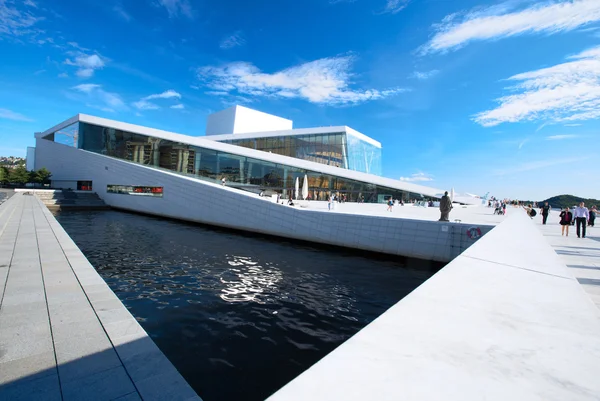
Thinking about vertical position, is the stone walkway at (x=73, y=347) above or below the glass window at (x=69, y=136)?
below

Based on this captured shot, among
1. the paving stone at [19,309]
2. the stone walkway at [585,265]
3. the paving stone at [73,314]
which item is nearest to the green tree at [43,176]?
the paving stone at [19,309]

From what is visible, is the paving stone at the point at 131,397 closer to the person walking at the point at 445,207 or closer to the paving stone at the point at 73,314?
the paving stone at the point at 73,314

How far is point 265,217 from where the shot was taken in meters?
16.2

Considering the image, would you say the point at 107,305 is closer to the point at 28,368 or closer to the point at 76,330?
the point at 76,330

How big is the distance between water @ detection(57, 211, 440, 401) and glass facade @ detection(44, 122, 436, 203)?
44.0ft

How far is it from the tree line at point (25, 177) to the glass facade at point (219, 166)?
12.2 metres

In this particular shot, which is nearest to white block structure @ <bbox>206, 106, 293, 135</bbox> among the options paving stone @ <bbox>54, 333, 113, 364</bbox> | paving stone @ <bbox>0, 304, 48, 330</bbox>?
paving stone @ <bbox>0, 304, 48, 330</bbox>

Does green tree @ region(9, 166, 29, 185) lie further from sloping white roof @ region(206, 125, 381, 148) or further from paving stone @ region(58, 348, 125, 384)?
paving stone @ region(58, 348, 125, 384)

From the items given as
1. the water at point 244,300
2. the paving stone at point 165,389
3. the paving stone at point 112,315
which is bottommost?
the water at point 244,300

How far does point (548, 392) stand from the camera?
1159 mm

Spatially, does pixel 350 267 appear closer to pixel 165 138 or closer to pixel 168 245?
pixel 168 245

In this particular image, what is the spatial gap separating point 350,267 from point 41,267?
313 inches

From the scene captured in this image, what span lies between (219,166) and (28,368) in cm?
2428

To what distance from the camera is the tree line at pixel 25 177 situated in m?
37.8
